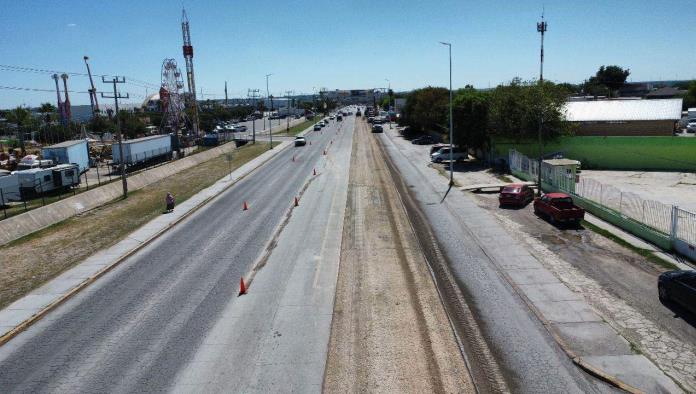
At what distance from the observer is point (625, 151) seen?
142ft

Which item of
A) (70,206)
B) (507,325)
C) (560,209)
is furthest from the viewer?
(70,206)

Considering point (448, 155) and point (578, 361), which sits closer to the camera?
point (578, 361)

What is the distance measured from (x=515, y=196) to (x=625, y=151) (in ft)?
64.9

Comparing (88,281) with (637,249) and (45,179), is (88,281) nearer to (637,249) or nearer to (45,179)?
(45,179)

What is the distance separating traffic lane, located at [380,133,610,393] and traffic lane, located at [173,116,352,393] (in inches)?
191

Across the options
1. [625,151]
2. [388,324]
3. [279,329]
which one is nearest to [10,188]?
[279,329]

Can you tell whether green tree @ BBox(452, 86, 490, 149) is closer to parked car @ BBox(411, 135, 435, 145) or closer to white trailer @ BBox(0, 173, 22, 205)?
parked car @ BBox(411, 135, 435, 145)

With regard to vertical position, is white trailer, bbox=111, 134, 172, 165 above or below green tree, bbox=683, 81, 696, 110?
below

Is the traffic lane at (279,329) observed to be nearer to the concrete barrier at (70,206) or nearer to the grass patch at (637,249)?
the grass patch at (637,249)

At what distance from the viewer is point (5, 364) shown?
13.6 m

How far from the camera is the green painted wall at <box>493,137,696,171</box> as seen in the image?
136ft

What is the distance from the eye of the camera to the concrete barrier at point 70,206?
90.0 feet

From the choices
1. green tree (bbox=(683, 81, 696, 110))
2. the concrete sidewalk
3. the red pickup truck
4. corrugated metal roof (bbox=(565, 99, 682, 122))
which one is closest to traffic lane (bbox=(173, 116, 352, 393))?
the concrete sidewalk

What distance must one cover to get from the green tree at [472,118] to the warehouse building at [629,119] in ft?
30.5
